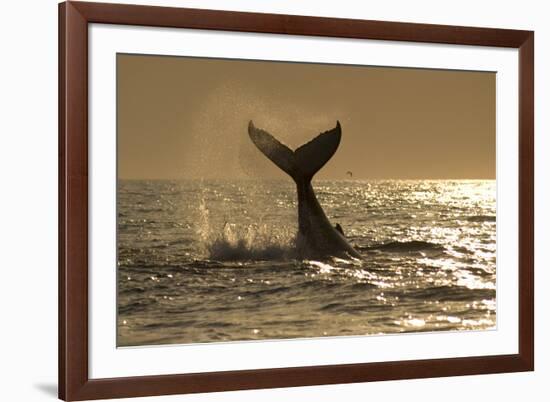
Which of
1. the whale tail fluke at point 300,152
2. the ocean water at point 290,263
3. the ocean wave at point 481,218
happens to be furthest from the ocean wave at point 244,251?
the ocean wave at point 481,218

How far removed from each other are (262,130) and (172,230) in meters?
0.50

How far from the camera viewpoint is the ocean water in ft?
14.5

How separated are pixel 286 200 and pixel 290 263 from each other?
0.24m

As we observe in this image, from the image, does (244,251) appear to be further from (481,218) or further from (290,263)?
(481,218)

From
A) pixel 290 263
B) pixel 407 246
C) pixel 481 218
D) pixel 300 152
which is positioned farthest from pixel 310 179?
pixel 481 218

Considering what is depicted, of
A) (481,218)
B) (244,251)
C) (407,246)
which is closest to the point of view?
(244,251)

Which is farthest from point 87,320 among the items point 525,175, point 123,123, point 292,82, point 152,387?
point 525,175

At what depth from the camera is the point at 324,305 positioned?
15.3 ft

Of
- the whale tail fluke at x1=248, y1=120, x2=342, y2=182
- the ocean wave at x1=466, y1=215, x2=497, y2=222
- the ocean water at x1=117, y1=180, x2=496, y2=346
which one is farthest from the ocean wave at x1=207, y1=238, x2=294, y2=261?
the ocean wave at x1=466, y1=215, x2=497, y2=222

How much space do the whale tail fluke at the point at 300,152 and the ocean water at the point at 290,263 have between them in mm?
65

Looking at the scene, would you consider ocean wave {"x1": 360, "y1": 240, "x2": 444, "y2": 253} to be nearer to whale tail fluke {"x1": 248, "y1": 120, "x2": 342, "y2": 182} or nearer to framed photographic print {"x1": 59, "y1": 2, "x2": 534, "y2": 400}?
framed photographic print {"x1": 59, "y1": 2, "x2": 534, "y2": 400}

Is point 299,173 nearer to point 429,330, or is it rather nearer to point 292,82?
point 292,82

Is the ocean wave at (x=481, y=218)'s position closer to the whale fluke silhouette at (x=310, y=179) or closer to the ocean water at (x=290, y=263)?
the ocean water at (x=290, y=263)

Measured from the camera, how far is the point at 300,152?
→ 4633 millimetres
